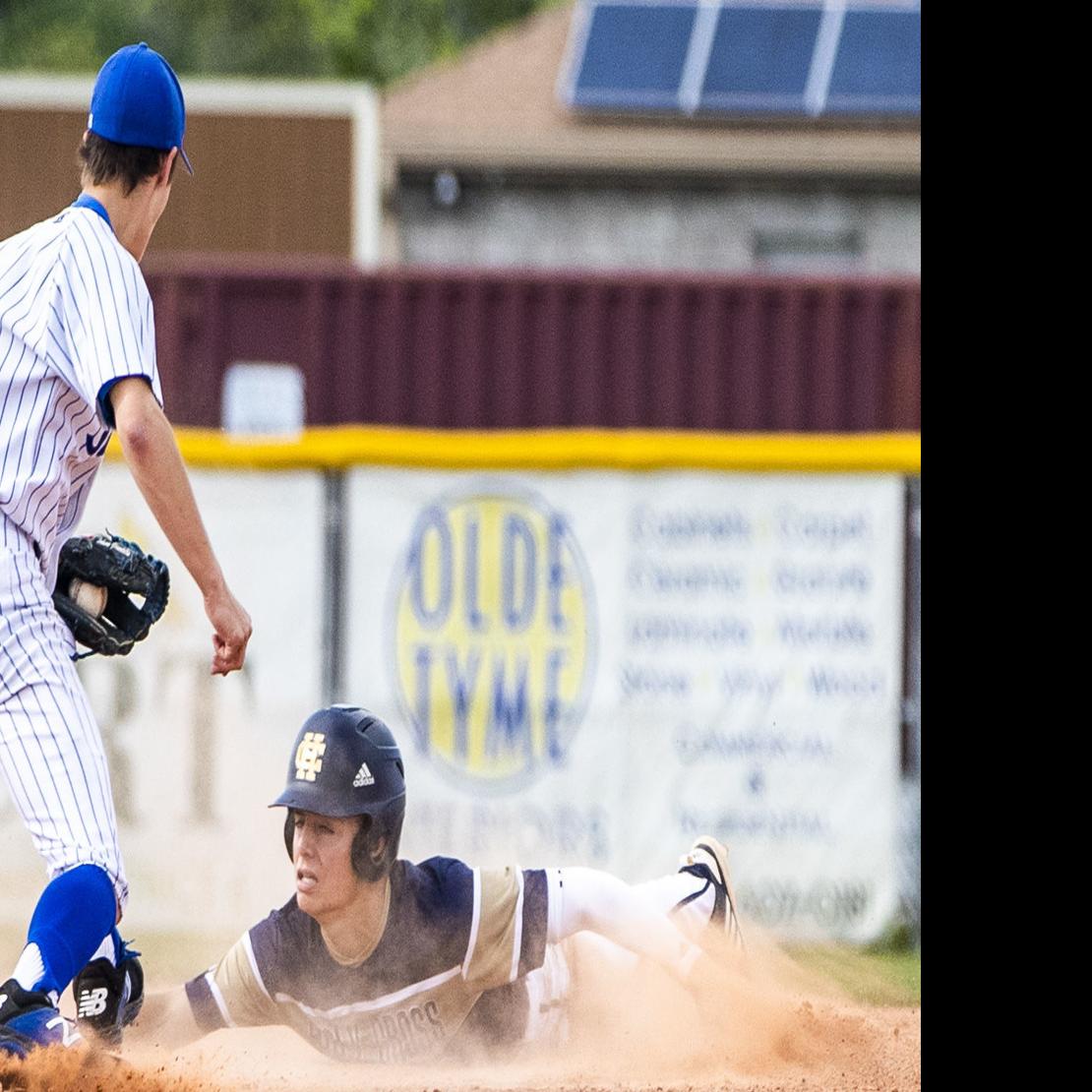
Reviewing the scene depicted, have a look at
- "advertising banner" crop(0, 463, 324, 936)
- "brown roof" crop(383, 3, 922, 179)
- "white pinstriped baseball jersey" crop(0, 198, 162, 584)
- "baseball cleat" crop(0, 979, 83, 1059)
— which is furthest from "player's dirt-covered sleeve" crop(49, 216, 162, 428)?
"brown roof" crop(383, 3, 922, 179)

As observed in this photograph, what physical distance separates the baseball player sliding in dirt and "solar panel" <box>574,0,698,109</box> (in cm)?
1104

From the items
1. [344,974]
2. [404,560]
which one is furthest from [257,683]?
[344,974]

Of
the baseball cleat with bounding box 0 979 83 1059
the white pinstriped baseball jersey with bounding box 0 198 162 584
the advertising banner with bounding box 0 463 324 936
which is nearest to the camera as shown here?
the baseball cleat with bounding box 0 979 83 1059

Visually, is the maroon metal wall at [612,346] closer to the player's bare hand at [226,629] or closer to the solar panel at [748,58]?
the player's bare hand at [226,629]

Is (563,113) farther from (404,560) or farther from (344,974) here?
(344,974)

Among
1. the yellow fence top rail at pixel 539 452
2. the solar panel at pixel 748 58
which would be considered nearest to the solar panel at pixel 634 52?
the solar panel at pixel 748 58

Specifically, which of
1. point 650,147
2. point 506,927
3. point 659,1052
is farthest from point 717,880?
point 650,147

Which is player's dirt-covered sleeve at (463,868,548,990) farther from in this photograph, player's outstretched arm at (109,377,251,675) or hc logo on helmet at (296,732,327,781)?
player's outstretched arm at (109,377,251,675)

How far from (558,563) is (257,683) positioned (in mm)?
1407

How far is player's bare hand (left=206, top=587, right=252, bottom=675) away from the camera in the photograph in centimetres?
396

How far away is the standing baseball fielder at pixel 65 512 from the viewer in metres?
3.89

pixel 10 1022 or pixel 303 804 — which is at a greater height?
pixel 303 804

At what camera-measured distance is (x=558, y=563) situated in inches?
343
